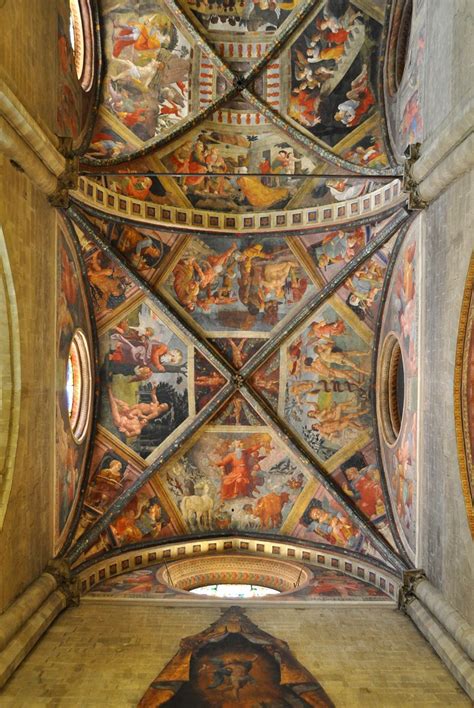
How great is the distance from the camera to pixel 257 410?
12.6 meters

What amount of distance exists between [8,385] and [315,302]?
629 cm

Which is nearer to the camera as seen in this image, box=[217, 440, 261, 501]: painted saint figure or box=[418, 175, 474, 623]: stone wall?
box=[418, 175, 474, 623]: stone wall

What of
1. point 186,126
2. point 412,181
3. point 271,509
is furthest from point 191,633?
point 186,126

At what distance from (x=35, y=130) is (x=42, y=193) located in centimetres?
130

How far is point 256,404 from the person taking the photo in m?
12.6

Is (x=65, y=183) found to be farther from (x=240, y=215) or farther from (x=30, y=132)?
(x=240, y=215)

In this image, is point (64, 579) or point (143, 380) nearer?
point (64, 579)

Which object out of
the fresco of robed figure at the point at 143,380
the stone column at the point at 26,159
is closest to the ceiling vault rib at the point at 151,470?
the fresco of robed figure at the point at 143,380

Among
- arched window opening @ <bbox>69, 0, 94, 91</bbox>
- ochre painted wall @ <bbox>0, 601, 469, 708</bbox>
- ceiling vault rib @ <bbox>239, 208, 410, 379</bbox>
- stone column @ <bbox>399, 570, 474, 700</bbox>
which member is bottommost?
ochre painted wall @ <bbox>0, 601, 469, 708</bbox>

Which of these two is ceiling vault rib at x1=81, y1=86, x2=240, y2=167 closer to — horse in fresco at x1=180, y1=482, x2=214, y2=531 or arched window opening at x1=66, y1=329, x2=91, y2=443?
arched window opening at x1=66, y1=329, x2=91, y2=443

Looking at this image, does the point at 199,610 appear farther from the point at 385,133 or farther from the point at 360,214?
the point at 385,133

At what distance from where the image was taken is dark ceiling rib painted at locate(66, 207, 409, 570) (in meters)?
11.2

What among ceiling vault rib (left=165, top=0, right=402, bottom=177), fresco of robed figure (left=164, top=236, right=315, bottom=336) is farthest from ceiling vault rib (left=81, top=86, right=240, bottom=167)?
fresco of robed figure (left=164, top=236, right=315, bottom=336)

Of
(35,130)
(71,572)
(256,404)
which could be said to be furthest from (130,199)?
(71,572)
